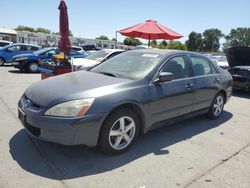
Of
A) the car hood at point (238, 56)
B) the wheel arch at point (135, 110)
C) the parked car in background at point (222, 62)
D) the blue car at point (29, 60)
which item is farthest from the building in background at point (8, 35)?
the wheel arch at point (135, 110)

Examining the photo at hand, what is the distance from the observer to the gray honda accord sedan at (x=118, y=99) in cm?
309

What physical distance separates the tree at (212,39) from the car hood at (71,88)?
298 ft

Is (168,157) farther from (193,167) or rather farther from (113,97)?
(113,97)

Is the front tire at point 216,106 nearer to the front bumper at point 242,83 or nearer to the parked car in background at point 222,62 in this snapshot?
the front bumper at point 242,83

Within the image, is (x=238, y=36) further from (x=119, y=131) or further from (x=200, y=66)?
(x=119, y=131)

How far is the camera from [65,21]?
9.09 meters

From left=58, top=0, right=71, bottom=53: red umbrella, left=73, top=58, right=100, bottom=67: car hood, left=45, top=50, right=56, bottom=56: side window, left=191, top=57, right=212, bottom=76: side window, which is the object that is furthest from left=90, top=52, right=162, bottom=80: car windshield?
left=45, top=50, right=56, bottom=56: side window

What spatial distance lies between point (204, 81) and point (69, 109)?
2952mm

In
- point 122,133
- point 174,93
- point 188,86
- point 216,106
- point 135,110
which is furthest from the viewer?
point 216,106

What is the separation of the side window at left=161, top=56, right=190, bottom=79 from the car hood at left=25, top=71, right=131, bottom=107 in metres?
0.90

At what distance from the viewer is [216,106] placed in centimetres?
551

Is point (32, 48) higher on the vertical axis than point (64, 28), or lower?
lower

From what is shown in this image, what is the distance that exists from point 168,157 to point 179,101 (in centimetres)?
108

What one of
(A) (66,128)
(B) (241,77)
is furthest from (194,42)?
(A) (66,128)
